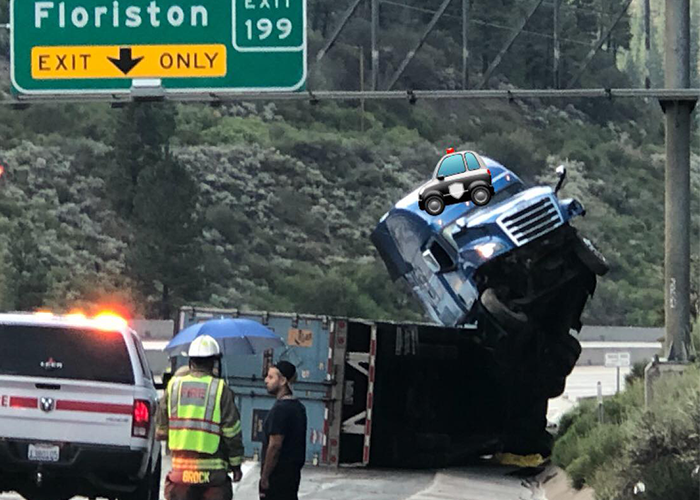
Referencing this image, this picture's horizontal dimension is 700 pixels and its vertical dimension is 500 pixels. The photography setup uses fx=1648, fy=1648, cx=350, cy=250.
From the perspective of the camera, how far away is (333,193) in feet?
322

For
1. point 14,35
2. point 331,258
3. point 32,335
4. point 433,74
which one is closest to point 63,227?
point 331,258

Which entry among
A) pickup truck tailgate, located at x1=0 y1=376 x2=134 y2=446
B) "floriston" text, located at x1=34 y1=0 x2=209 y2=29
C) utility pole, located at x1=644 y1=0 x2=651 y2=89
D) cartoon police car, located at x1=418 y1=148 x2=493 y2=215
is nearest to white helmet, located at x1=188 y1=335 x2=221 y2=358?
pickup truck tailgate, located at x1=0 y1=376 x2=134 y2=446

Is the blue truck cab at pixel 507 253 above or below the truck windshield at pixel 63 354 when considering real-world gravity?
Answer: above

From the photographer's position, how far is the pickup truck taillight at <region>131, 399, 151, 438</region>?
13.6 metres

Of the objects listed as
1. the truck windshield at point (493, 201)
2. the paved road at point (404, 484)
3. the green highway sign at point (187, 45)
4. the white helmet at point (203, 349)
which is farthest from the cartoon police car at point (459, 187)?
the white helmet at point (203, 349)

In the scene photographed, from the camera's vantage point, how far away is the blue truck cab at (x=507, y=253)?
21953mm

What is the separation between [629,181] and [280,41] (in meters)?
86.8

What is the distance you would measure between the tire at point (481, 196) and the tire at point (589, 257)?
1336mm

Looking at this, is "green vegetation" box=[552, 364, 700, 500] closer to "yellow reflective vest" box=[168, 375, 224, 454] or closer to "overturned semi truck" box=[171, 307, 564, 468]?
"overturned semi truck" box=[171, 307, 564, 468]

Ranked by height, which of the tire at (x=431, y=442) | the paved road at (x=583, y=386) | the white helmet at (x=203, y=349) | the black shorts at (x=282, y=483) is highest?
the white helmet at (x=203, y=349)

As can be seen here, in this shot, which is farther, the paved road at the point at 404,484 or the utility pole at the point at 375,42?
the utility pole at the point at 375,42

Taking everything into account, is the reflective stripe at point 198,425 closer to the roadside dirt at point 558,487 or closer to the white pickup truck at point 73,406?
the white pickup truck at point 73,406

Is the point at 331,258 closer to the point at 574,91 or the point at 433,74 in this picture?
the point at 433,74

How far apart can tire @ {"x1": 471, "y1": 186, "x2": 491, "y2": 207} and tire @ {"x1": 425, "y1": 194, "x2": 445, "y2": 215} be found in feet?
1.49
